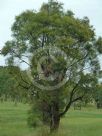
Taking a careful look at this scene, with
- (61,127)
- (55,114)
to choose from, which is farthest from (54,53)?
(61,127)

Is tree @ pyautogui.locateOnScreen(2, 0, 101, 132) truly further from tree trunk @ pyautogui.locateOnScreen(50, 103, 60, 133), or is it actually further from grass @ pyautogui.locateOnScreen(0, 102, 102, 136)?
grass @ pyautogui.locateOnScreen(0, 102, 102, 136)

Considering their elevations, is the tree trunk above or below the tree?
below

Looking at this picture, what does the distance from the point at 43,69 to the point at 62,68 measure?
4.34 ft

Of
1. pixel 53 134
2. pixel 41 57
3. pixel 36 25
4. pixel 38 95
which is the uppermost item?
pixel 36 25

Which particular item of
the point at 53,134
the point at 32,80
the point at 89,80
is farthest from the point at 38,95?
the point at 53,134

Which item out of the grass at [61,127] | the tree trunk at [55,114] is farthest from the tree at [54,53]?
the grass at [61,127]

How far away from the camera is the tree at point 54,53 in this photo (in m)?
30.3

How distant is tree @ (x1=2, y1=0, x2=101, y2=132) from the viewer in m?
30.3

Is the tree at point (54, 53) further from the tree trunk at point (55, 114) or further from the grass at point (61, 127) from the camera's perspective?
the grass at point (61, 127)

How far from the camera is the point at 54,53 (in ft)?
99.1

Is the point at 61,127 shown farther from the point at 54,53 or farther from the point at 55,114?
the point at 54,53

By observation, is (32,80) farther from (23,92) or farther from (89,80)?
(89,80)

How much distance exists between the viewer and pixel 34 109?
31.8 metres

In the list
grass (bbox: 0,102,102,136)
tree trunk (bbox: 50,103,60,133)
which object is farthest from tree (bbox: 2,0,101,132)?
grass (bbox: 0,102,102,136)
